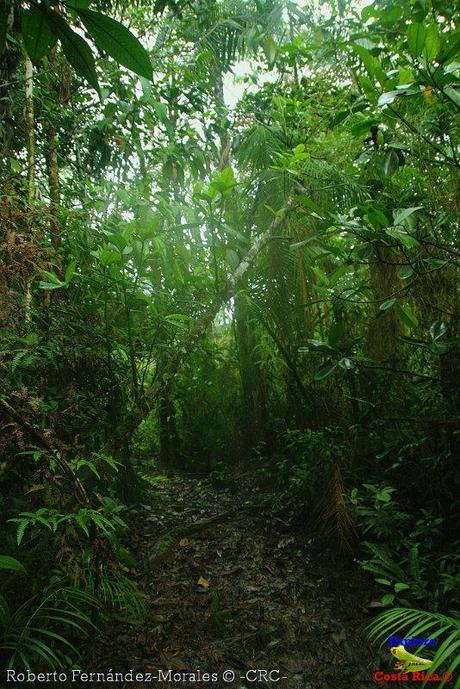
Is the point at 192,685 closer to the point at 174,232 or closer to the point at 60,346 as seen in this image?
the point at 60,346

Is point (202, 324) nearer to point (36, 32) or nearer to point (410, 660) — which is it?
point (410, 660)

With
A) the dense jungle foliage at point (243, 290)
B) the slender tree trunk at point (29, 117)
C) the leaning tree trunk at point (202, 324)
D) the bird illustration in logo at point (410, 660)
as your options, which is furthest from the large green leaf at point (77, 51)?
the leaning tree trunk at point (202, 324)

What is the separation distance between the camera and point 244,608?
2.33 m

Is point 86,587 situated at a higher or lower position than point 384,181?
lower

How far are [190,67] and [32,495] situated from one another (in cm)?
384

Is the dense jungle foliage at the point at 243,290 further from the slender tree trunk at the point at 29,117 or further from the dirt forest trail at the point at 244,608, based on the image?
the dirt forest trail at the point at 244,608

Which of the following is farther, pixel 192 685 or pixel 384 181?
pixel 384 181

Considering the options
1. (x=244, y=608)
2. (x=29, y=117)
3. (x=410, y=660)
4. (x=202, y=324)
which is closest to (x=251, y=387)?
(x=202, y=324)

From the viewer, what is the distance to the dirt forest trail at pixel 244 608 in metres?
1.86

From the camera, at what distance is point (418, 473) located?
2.58m

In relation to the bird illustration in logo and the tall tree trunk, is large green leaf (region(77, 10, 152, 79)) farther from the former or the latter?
the tall tree trunk

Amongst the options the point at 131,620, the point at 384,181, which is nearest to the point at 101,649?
the point at 131,620

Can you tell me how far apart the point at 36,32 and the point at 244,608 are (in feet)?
8.87

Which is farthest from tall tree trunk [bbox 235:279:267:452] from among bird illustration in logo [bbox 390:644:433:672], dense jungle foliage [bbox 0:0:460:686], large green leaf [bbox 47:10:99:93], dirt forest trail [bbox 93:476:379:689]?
large green leaf [bbox 47:10:99:93]
